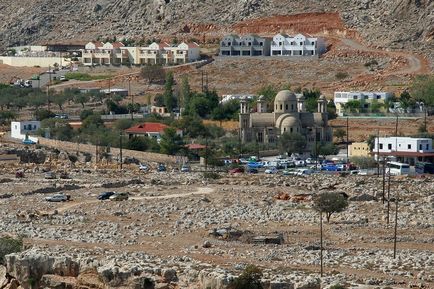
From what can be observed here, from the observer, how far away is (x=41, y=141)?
329 feet

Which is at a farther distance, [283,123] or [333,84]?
[333,84]

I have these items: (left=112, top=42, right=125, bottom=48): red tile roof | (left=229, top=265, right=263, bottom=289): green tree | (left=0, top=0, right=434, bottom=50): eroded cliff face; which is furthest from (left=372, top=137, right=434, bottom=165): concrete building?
(left=112, top=42, right=125, bottom=48): red tile roof

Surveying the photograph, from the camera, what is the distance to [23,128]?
4154 inches

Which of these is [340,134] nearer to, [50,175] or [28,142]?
[28,142]

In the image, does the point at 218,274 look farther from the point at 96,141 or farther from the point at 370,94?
the point at 370,94

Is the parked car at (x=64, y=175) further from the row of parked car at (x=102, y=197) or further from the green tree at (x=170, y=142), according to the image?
the green tree at (x=170, y=142)

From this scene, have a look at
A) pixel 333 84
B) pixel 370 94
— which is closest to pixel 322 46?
pixel 333 84

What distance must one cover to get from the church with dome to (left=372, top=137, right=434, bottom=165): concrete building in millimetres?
7843

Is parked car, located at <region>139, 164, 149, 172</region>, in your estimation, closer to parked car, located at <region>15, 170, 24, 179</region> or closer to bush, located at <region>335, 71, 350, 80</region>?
parked car, located at <region>15, 170, 24, 179</region>

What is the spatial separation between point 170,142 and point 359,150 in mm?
11106

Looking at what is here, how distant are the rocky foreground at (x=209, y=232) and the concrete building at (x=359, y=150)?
37.4ft

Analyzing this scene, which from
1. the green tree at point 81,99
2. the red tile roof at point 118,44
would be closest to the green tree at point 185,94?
the green tree at point 81,99

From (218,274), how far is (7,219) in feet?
65.9

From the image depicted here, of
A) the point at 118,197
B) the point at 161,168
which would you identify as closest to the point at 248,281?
the point at 118,197
